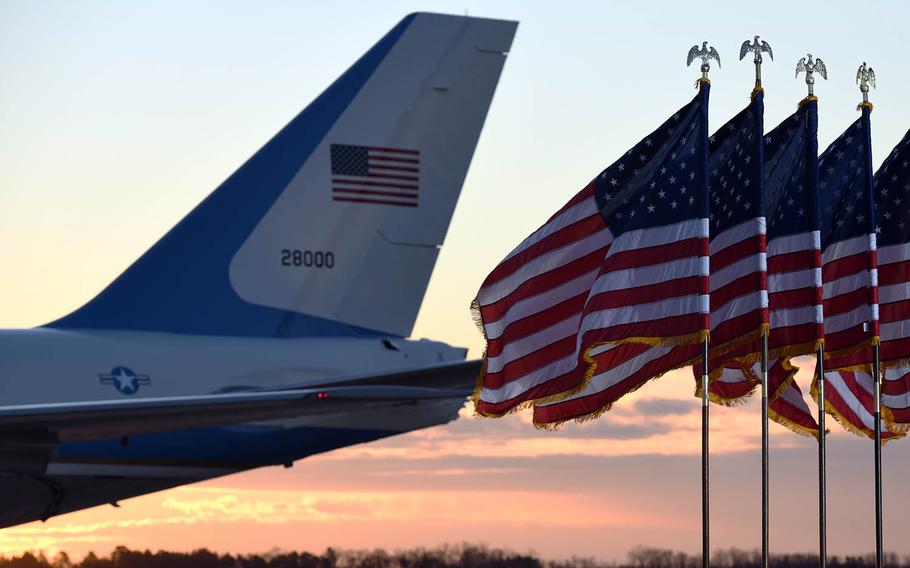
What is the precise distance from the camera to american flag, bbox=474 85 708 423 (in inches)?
588

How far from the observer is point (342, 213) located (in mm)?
22484

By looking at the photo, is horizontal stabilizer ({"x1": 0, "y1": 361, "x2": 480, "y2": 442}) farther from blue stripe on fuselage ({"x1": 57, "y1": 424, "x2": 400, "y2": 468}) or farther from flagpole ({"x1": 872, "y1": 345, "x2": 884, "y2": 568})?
flagpole ({"x1": 872, "y1": 345, "x2": 884, "y2": 568})

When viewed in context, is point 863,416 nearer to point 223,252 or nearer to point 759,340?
point 759,340

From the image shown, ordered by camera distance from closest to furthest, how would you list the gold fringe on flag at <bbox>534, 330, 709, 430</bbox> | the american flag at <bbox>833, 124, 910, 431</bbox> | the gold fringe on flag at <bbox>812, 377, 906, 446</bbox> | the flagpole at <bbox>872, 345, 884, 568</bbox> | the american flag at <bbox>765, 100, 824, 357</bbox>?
the gold fringe on flag at <bbox>534, 330, 709, 430</bbox>
the american flag at <bbox>765, 100, 824, 357</bbox>
the flagpole at <bbox>872, 345, 884, 568</bbox>
the american flag at <bbox>833, 124, 910, 431</bbox>
the gold fringe on flag at <bbox>812, 377, 906, 446</bbox>

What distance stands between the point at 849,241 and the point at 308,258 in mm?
8590

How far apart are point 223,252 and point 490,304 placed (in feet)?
22.7

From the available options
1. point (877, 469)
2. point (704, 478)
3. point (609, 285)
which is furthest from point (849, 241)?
point (704, 478)

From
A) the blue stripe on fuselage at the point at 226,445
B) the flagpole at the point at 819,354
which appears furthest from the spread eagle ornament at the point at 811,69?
the blue stripe on fuselage at the point at 226,445

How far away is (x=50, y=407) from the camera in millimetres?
16234

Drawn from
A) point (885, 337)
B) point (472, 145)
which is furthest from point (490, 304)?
point (472, 145)

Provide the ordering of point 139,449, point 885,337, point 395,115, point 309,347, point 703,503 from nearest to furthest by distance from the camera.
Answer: point 703,503 < point 885,337 < point 139,449 < point 309,347 < point 395,115

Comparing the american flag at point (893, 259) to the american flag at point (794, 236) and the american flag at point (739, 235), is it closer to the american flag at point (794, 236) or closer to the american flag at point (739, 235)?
the american flag at point (794, 236)

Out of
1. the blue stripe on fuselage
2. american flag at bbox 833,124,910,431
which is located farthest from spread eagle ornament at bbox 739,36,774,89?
the blue stripe on fuselage

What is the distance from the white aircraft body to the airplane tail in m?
0.02
